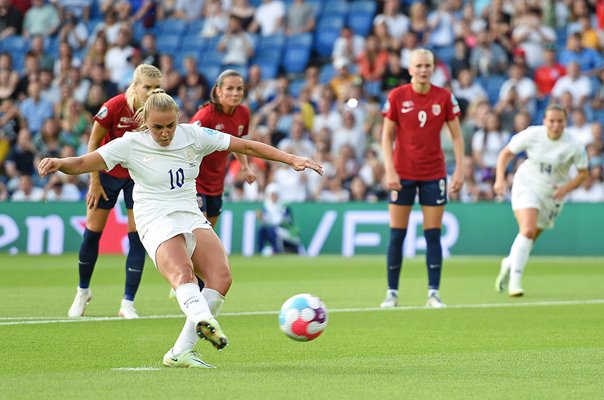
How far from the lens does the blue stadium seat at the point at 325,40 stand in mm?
27578

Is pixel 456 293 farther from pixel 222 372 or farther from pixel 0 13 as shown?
pixel 0 13

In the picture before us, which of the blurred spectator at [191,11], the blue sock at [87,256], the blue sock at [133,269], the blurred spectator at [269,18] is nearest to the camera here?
the blue sock at [133,269]

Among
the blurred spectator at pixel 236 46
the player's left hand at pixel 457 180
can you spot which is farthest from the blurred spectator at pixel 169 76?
the player's left hand at pixel 457 180

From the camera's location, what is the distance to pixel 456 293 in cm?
1466

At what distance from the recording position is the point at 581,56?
25109 mm

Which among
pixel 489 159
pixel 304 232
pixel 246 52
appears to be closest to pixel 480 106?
pixel 489 159

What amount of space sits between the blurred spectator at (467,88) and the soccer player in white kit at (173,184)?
16.3 meters

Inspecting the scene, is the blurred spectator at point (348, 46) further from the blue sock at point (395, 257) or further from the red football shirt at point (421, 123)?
the blue sock at point (395, 257)

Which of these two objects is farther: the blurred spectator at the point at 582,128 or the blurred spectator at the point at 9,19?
the blurred spectator at the point at 9,19

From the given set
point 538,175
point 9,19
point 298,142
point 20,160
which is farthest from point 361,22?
point 538,175

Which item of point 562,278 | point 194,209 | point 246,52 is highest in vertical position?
point 246,52

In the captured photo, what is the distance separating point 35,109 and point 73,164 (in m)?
18.3

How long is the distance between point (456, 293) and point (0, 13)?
17.9 m

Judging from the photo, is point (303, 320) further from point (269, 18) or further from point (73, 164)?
point (269, 18)
